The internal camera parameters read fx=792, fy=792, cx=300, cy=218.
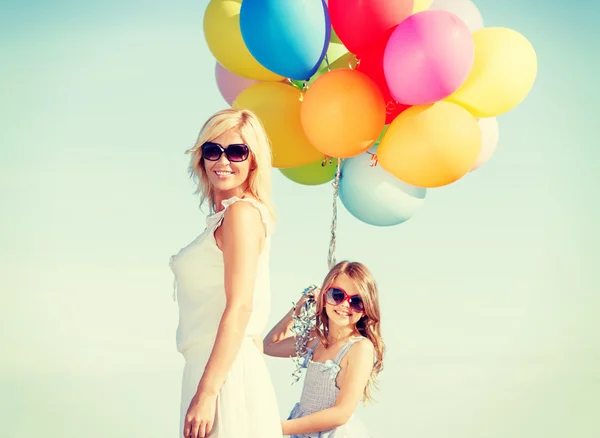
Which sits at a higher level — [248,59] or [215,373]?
[248,59]

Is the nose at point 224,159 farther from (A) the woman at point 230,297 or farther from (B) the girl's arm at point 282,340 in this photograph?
(B) the girl's arm at point 282,340

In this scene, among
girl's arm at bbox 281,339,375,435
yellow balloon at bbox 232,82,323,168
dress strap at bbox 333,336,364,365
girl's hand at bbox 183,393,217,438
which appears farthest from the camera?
yellow balloon at bbox 232,82,323,168

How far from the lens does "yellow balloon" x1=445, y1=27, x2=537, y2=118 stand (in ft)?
11.9

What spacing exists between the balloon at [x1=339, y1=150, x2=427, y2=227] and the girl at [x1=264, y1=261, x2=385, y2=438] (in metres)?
0.70

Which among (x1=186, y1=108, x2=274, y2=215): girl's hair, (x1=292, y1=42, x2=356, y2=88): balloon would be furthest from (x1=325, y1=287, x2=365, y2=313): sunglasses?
(x1=292, y1=42, x2=356, y2=88): balloon

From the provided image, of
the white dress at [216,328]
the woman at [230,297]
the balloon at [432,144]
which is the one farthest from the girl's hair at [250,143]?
the balloon at [432,144]

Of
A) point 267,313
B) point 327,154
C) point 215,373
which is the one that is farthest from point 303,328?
point 215,373

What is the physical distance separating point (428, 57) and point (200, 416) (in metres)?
1.99

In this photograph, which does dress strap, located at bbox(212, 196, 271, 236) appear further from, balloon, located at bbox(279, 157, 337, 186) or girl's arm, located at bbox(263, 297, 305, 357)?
balloon, located at bbox(279, 157, 337, 186)

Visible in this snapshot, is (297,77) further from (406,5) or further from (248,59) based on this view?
(406,5)

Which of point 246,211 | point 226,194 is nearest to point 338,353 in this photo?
point 226,194

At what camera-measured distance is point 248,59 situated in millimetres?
3791

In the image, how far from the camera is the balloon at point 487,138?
157 inches

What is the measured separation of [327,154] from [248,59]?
2.01 ft
